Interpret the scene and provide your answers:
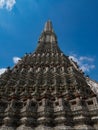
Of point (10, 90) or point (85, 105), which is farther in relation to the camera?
point (10, 90)

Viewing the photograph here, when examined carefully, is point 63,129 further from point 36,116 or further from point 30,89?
point 30,89

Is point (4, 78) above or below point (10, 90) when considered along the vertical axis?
above

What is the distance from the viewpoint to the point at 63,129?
15.4m

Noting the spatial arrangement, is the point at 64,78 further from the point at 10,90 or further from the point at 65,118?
the point at 65,118

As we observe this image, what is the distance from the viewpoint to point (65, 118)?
1661cm

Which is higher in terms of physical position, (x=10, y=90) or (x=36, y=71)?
(x=36, y=71)

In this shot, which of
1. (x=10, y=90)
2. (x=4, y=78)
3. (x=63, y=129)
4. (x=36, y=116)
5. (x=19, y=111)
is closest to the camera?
(x=63, y=129)

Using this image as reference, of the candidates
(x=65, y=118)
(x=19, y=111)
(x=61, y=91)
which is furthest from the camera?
(x=61, y=91)

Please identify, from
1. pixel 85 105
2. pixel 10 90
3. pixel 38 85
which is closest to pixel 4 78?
pixel 10 90

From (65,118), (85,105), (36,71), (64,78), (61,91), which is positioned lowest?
(65,118)

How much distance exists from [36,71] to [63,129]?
61.7 ft

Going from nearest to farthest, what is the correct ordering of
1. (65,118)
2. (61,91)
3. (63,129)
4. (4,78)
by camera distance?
1. (63,129)
2. (65,118)
3. (61,91)
4. (4,78)

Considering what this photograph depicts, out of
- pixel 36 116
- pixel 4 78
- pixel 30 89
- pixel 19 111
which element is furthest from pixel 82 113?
pixel 4 78

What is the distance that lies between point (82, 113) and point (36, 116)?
15.1ft
